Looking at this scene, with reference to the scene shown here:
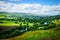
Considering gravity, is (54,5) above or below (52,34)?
above

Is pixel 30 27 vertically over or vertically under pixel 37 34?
over

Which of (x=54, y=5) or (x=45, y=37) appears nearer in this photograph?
(x=45, y=37)

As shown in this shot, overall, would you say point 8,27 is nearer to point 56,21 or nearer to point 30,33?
point 30,33

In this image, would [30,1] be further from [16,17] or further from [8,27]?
[8,27]

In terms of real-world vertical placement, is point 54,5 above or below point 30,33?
above

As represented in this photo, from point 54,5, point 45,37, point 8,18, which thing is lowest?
point 45,37

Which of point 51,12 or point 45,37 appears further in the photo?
point 51,12

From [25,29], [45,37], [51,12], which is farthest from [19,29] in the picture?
[51,12]

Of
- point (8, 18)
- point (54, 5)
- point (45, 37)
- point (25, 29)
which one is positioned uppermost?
point (54, 5)

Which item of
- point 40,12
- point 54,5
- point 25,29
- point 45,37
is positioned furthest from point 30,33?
point 54,5
